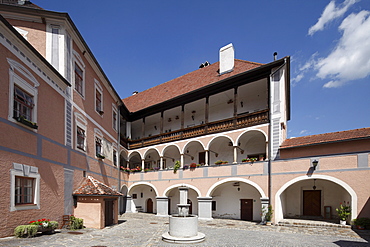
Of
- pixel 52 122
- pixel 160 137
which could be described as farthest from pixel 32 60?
pixel 160 137

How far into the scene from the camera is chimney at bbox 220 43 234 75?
21.6 m

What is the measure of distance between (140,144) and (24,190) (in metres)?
14.8

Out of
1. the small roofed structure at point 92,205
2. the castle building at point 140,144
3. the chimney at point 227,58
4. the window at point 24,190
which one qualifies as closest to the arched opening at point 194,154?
the castle building at point 140,144

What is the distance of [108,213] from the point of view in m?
14.6

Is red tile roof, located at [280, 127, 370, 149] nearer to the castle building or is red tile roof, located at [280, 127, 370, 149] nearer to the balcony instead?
the castle building

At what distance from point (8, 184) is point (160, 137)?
14766mm

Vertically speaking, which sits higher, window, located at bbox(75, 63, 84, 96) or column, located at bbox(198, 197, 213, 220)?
window, located at bbox(75, 63, 84, 96)

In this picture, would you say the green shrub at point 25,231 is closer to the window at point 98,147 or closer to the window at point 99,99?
the window at point 98,147

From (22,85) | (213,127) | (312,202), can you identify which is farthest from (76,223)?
(312,202)

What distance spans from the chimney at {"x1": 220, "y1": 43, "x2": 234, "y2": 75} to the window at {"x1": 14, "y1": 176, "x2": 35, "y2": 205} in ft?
54.5

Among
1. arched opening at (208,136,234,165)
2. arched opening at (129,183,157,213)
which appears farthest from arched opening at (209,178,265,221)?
arched opening at (129,183,157,213)

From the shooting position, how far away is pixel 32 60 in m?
10.5

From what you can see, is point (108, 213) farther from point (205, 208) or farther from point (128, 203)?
point (128, 203)

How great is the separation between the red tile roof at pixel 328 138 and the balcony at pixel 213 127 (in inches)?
84.8
